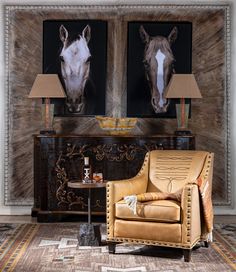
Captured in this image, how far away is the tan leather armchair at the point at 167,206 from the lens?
4.70 metres

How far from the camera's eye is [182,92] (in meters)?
6.52

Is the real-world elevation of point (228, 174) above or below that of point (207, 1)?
below

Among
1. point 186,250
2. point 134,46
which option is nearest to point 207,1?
point 134,46

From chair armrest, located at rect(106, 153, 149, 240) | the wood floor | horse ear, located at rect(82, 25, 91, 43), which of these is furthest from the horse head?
chair armrest, located at rect(106, 153, 149, 240)

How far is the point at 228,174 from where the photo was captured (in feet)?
23.2

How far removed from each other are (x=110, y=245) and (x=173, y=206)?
67 centimetres

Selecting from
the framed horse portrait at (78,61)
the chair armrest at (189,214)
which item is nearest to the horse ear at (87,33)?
the framed horse portrait at (78,61)

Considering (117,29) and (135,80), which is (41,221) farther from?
(117,29)

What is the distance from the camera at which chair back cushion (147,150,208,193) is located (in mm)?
5258

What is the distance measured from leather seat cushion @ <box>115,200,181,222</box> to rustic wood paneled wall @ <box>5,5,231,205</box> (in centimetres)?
228

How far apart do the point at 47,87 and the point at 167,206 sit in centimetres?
249

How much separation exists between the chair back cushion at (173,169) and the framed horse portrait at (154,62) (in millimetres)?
1646

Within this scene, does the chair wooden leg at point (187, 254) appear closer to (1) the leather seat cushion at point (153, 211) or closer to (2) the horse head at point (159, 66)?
(1) the leather seat cushion at point (153, 211)

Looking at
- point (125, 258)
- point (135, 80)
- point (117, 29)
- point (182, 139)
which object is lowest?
point (125, 258)
